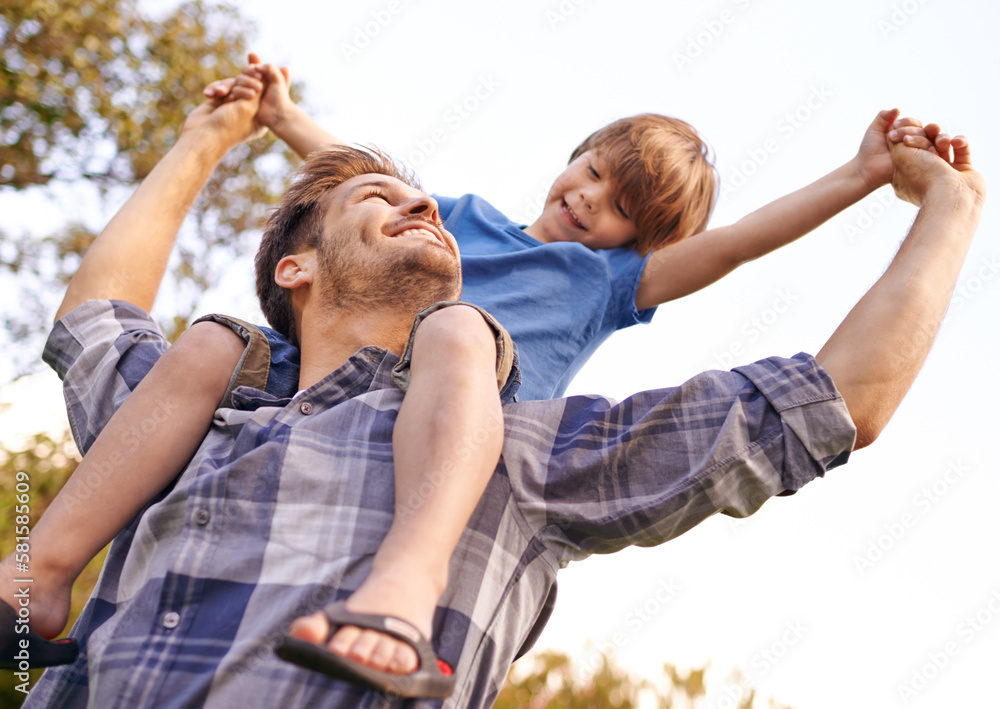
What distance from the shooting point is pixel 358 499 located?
138cm

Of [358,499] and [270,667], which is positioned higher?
[358,499]

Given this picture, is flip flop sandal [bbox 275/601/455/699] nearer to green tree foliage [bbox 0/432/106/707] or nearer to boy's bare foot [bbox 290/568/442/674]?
boy's bare foot [bbox 290/568/442/674]

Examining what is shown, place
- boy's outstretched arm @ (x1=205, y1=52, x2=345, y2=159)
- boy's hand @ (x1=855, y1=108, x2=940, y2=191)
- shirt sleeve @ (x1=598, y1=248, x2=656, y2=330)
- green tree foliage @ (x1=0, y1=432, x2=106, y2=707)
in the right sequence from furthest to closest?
green tree foliage @ (x1=0, y1=432, x2=106, y2=707)
boy's outstretched arm @ (x1=205, y1=52, x2=345, y2=159)
shirt sleeve @ (x1=598, y1=248, x2=656, y2=330)
boy's hand @ (x1=855, y1=108, x2=940, y2=191)

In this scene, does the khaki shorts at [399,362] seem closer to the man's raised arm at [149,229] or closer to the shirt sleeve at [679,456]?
the shirt sleeve at [679,456]

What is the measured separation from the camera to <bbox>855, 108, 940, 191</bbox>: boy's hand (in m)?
2.05

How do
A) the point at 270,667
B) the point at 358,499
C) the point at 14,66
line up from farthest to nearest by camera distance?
the point at 14,66
the point at 358,499
the point at 270,667

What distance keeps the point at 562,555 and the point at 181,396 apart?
2.80ft

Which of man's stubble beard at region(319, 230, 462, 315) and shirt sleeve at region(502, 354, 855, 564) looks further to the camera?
man's stubble beard at region(319, 230, 462, 315)

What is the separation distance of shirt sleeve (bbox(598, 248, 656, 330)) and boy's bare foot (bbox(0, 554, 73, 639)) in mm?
1701

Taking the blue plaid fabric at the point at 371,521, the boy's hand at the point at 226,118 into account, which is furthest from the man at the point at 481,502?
the boy's hand at the point at 226,118

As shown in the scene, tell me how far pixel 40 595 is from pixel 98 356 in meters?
0.66

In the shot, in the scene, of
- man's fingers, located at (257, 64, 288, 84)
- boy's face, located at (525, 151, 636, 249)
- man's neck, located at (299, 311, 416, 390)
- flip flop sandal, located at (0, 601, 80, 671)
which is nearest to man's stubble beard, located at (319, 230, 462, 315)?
man's neck, located at (299, 311, 416, 390)

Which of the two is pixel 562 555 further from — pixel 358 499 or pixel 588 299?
pixel 588 299

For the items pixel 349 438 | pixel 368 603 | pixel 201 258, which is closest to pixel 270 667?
pixel 368 603
